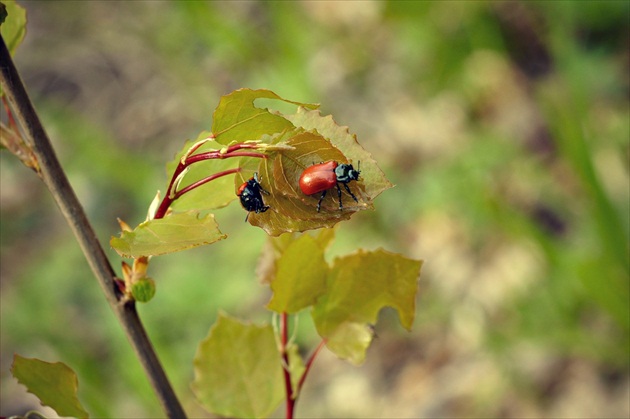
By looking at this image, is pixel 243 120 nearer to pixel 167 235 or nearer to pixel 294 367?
pixel 167 235

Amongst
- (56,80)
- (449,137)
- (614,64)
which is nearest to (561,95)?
Answer: (614,64)

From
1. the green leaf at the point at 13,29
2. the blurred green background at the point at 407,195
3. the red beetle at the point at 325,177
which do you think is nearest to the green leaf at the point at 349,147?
the red beetle at the point at 325,177

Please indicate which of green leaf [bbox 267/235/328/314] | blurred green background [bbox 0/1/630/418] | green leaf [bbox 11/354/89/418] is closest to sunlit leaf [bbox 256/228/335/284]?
green leaf [bbox 267/235/328/314]

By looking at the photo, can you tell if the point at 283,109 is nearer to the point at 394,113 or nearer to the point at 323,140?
the point at 394,113

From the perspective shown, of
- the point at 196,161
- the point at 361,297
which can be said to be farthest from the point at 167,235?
the point at 361,297

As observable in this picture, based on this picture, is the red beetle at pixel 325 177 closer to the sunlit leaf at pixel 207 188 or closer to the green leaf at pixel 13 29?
the sunlit leaf at pixel 207 188
